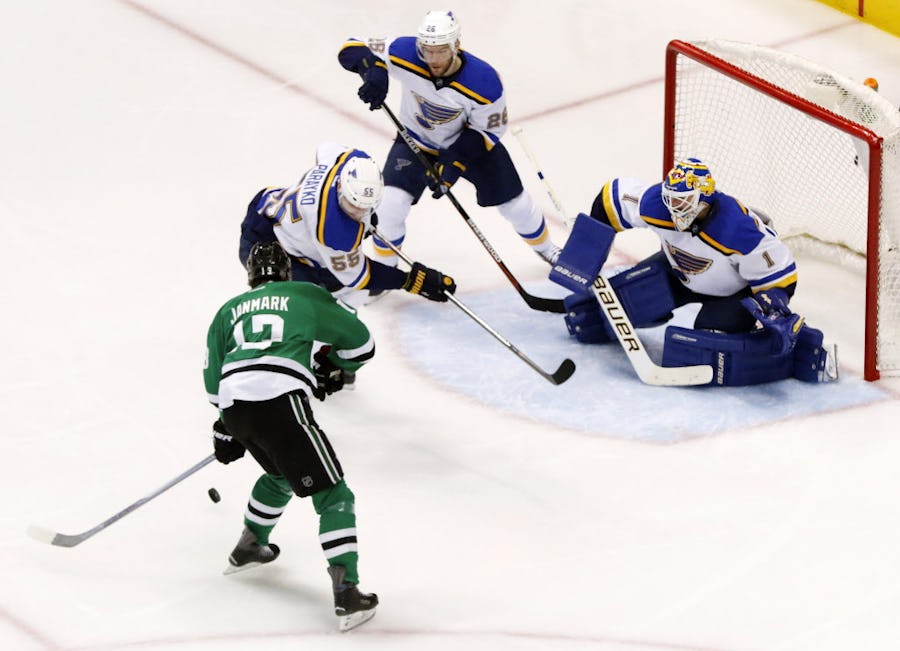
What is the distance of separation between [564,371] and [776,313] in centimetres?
65

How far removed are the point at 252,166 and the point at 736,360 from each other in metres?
2.23

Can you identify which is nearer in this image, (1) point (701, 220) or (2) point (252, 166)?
(1) point (701, 220)

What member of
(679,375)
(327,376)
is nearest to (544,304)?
(679,375)

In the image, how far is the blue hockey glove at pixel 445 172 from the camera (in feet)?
20.0

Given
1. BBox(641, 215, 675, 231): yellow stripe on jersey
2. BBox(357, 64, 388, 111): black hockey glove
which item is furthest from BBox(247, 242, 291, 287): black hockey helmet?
BBox(641, 215, 675, 231): yellow stripe on jersey

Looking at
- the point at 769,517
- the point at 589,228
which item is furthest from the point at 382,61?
the point at 769,517

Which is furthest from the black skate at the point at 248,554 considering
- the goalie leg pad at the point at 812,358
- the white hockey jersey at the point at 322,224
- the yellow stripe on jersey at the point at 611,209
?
the goalie leg pad at the point at 812,358

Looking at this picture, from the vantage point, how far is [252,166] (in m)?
7.25

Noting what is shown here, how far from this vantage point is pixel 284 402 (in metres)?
4.67

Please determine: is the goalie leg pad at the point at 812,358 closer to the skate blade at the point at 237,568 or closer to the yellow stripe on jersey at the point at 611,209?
the yellow stripe on jersey at the point at 611,209

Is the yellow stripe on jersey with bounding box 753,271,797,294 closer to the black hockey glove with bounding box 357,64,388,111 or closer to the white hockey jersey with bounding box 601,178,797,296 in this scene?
the white hockey jersey with bounding box 601,178,797,296

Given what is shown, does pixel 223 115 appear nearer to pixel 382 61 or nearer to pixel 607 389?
pixel 382 61

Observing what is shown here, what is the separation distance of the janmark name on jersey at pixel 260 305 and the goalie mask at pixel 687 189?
140cm

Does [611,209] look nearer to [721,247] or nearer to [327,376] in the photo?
[721,247]
